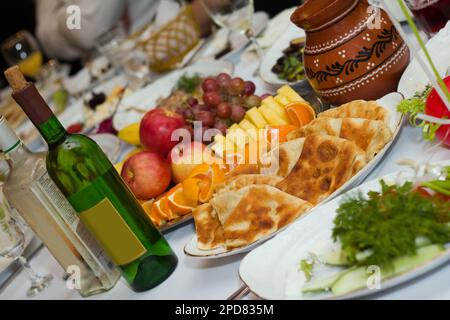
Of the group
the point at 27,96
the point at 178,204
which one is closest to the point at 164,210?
the point at 178,204

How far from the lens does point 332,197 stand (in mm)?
834

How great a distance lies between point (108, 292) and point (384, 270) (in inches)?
22.7

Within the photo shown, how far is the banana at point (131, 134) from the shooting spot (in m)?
1.49

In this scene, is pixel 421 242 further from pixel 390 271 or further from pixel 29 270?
pixel 29 270

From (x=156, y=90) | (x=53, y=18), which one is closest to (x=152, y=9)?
(x=53, y=18)

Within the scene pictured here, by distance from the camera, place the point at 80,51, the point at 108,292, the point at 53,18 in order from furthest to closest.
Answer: the point at 53,18 → the point at 80,51 → the point at 108,292

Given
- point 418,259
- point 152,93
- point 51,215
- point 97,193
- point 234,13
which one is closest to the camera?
point 418,259

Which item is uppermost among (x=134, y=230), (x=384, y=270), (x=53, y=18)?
(x=53, y=18)

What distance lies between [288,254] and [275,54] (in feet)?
2.80

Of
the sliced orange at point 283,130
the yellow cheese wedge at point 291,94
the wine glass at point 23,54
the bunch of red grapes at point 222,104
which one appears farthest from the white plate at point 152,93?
the wine glass at point 23,54

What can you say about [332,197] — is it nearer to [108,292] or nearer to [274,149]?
[274,149]

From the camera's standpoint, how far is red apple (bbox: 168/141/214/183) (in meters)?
1.16

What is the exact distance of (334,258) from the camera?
714 mm

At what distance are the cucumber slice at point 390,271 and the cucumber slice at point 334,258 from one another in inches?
0.9
